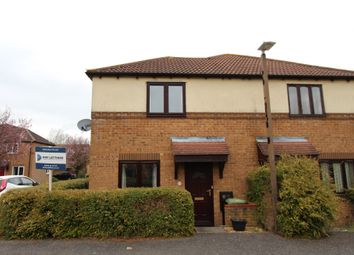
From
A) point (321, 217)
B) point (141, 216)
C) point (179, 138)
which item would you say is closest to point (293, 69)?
point (179, 138)

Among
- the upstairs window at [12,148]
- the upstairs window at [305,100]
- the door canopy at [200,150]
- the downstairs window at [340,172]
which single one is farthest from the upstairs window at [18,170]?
the downstairs window at [340,172]

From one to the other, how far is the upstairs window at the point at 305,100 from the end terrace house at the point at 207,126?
0.12 feet

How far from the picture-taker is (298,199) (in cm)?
717

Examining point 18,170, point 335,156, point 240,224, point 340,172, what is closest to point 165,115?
point 240,224

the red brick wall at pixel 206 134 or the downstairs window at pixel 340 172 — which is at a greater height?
the red brick wall at pixel 206 134

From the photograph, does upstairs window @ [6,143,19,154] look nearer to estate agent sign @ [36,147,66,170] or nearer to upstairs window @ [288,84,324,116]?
estate agent sign @ [36,147,66,170]

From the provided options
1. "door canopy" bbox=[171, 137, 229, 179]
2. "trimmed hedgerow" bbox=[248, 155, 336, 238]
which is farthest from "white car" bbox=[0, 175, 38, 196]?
"trimmed hedgerow" bbox=[248, 155, 336, 238]

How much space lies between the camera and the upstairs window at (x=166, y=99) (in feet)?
33.1

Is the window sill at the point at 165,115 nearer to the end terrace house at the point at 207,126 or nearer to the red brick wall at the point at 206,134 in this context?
the end terrace house at the point at 207,126

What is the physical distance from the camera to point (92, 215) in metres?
7.14

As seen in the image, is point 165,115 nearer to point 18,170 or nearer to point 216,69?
point 216,69

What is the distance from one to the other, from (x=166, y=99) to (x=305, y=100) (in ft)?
18.1

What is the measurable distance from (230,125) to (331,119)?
4.04 m

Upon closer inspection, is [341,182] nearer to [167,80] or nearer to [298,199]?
[298,199]
